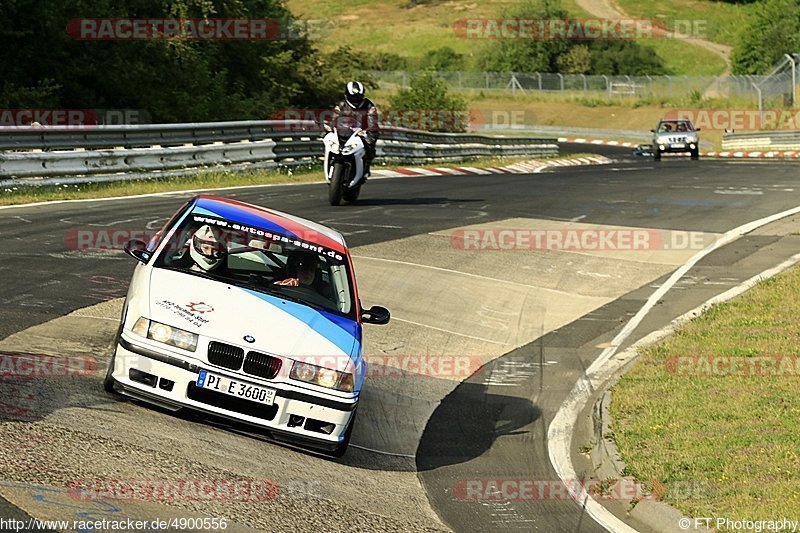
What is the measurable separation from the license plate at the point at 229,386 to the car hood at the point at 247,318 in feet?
0.82

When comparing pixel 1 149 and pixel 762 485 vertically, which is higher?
pixel 1 149

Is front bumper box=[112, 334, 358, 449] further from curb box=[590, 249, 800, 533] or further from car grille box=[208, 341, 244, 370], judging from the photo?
curb box=[590, 249, 800, 533]

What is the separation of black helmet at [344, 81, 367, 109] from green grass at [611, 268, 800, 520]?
7938mm

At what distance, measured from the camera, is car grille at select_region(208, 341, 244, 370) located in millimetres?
7555

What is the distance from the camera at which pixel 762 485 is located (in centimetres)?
744

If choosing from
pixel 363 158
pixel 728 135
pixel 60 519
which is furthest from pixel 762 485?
pixel 728 135

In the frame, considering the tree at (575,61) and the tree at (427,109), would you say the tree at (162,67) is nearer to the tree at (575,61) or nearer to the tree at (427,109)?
the tree at (427,109)

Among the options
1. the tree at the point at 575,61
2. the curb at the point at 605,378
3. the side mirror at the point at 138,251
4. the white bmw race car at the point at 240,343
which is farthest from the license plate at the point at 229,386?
the tree at the point at 575,61

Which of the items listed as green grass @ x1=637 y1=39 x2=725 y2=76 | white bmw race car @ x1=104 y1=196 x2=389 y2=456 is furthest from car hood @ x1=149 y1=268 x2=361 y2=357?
green grass @ x1=637 y1=39 x2=725 y2=76

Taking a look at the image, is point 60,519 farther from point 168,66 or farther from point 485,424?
point 168,66

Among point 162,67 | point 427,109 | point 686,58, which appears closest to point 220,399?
point 162,67

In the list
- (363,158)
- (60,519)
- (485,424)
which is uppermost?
(363,158)

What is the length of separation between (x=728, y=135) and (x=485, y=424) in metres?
47.4

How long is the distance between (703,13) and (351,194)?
105421mm
